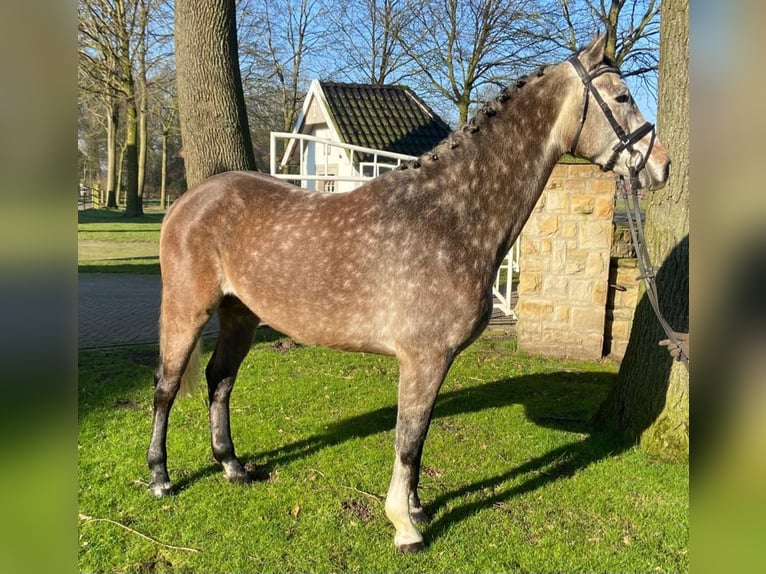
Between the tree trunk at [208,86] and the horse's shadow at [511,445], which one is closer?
the horse's shadow at [511,445]

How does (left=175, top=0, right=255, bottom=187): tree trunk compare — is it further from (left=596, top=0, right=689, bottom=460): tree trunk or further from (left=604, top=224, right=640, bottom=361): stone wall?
(left=604, top=224, right=640, bottom=361): stone wall

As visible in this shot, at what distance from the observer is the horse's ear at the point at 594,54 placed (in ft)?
9.25

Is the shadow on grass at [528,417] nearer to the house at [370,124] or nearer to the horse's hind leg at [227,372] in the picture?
the horse's hind leg at [227,372]

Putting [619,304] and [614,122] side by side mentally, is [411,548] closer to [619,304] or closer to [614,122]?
[614,122]

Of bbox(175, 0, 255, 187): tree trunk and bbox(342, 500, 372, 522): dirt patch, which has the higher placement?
bbox(175, 0, 255, 187): tree trunk

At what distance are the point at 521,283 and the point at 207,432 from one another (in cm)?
437

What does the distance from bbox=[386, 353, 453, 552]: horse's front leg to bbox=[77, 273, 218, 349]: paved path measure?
5.73 metres

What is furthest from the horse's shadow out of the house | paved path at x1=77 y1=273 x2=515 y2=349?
the house

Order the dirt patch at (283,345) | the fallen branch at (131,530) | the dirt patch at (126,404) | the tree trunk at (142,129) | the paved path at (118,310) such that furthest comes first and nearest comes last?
the tree trunk at (142,129)
the paved path at (118,310)
the dirt patch at (283,345)
the dirt patch at (126,404)
the fallen branch at (131,530)

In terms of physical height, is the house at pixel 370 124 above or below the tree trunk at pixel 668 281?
above

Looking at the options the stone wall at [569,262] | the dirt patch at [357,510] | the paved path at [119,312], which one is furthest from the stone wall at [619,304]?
the dirt patch at [357,510]

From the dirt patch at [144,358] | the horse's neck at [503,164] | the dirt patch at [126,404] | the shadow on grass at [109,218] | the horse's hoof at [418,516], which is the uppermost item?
the horse's neck at [503,164]

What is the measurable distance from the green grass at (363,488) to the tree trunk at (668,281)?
27 centimetres

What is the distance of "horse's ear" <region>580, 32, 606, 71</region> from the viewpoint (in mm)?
2818
